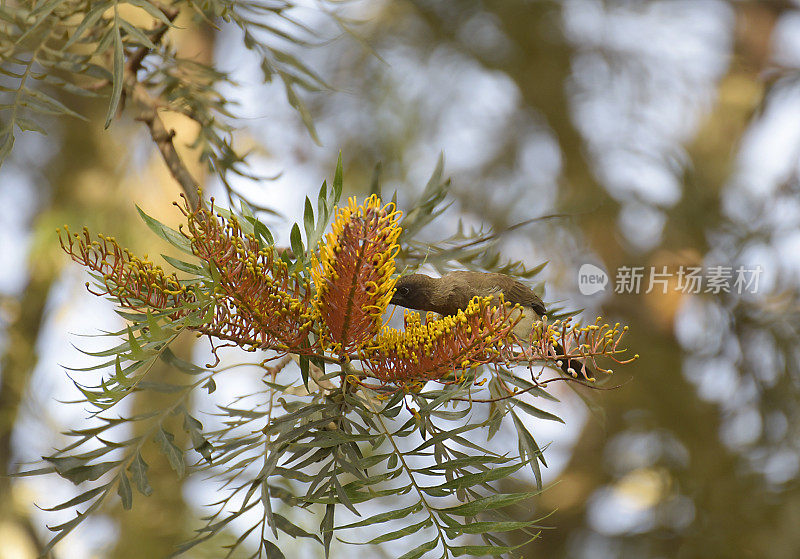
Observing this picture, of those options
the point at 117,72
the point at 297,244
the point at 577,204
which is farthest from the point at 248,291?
the point at 577,204

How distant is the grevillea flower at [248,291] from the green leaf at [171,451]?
62 mm

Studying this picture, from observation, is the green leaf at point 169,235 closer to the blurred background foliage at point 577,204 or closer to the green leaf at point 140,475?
the green leaf at point 140,475

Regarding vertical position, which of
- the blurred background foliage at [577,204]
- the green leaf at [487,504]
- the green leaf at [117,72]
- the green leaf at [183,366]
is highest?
the blurred background foliage at [577,204]

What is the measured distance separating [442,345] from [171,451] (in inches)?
5.4

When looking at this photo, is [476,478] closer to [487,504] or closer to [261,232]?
[487,504]

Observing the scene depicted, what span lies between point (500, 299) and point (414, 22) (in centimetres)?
118

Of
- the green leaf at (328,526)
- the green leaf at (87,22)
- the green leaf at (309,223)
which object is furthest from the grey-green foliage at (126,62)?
the green leaf at (328,526)

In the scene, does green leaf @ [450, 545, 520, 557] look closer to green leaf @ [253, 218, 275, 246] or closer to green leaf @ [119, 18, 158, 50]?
green leaf @ [253, 218, 275, 246]

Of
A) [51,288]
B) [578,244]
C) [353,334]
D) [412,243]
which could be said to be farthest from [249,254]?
[51,288]

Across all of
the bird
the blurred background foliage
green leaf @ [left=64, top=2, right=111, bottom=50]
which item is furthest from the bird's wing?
the blurred background foliage

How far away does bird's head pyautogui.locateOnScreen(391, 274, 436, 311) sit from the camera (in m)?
0.31

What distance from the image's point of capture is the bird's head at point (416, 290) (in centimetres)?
31

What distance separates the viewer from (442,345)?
11.0 inches

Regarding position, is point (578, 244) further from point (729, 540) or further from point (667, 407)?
point (729, 540)
